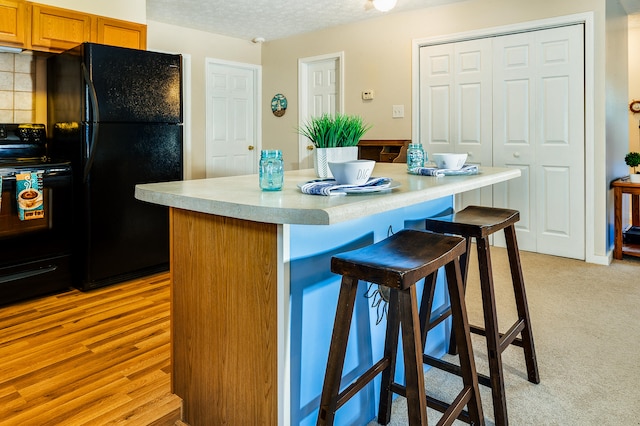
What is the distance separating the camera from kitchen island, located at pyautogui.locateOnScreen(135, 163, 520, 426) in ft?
4.08

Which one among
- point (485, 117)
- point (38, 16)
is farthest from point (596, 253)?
point (38, 16)

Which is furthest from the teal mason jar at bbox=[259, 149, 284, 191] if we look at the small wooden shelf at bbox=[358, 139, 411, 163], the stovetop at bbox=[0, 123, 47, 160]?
the small wooden shelf at bbox=[358, 139, 411, 163]

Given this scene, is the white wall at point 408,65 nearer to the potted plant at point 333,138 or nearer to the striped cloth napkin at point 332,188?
the potted plant at point 333,138

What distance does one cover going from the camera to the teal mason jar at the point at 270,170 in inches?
54.6

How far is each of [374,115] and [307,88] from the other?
3.51 ft

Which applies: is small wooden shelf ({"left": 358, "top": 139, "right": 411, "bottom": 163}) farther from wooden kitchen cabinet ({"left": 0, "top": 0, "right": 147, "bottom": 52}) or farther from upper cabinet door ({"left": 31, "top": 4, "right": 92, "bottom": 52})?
upper cabinet door ({"left": 31, "top": 4, "right": 92, "bottom": 52})

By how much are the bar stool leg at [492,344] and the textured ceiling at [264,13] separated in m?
3.32

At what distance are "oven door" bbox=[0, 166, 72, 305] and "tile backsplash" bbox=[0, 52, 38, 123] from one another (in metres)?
0.85

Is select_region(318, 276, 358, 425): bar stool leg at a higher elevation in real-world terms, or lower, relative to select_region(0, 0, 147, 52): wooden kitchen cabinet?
lower

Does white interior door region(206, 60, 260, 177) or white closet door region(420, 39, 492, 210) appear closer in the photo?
white closet door region(420, 39, 492, 210)

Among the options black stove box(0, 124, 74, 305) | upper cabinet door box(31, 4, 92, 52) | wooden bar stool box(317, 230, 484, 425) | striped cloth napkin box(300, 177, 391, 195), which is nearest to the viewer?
wooden bar stool box(317, 230, 484, 425)

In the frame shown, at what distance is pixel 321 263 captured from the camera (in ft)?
4.65

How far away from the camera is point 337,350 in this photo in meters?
1.25

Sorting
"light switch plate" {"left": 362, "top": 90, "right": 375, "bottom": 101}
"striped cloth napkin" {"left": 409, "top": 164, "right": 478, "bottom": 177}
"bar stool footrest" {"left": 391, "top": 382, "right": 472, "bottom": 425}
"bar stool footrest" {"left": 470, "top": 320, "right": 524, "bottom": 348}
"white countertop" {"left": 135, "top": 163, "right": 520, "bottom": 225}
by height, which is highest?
"light switch plate" {"left": 362, "top": 90, "right": 375, "bottom": 101}
